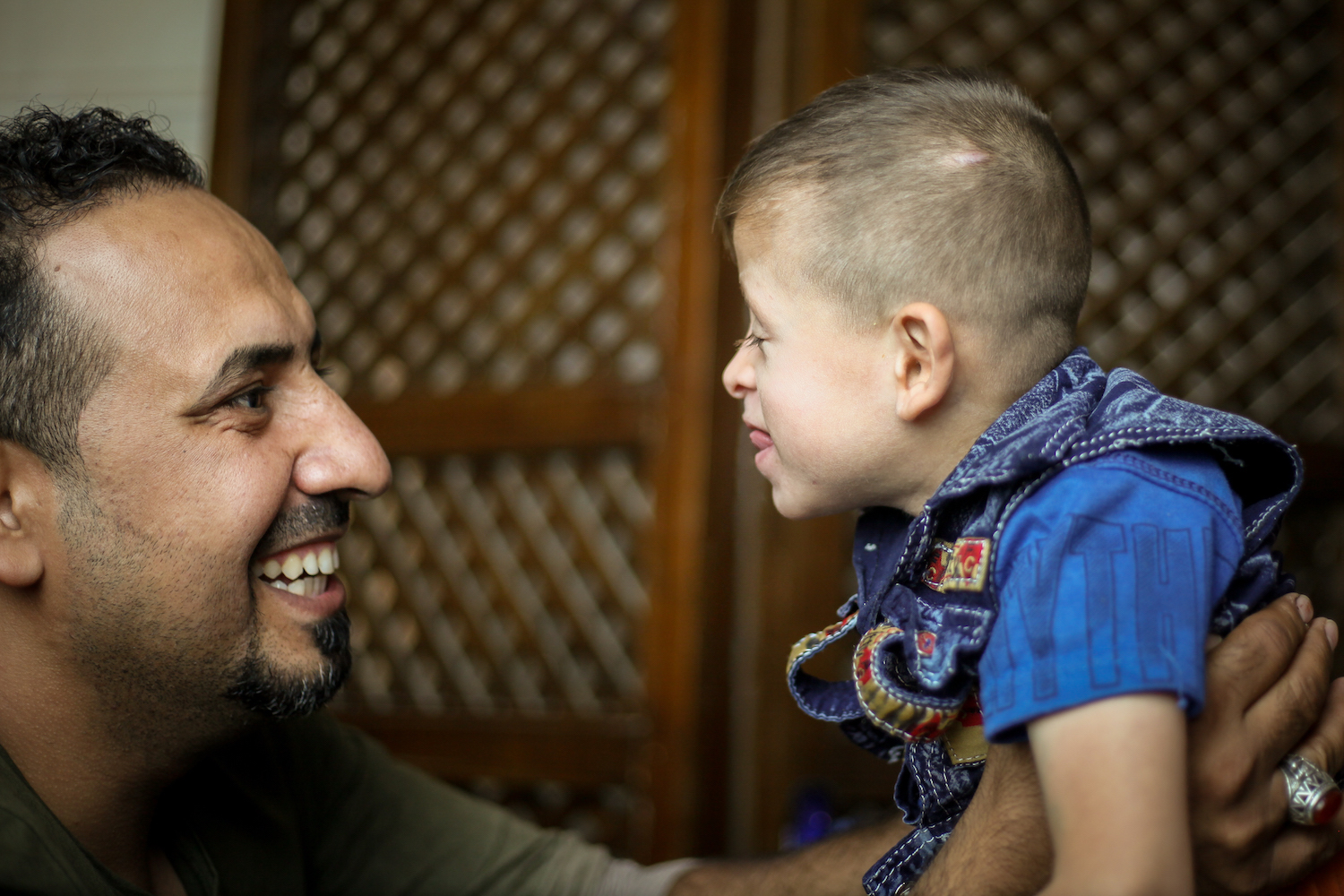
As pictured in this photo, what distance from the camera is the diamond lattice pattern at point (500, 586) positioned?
2.61 metres

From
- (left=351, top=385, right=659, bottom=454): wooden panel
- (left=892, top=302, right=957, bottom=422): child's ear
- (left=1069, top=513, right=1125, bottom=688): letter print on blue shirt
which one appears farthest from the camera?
(left=351, top=385, right=659, bottom=454): wooden panel

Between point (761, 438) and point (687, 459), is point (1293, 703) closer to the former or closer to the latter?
point (761, 438)

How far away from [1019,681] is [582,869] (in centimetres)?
88

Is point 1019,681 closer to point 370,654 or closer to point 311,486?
point 311,486

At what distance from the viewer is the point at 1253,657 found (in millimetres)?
896

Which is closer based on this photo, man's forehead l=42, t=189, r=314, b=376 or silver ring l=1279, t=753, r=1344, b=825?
silver ring l=1279, t=753, r=1344, b=825

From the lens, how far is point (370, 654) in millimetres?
2865

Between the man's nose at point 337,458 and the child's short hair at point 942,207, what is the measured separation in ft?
1.73

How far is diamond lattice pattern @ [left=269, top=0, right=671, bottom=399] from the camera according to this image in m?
2.63

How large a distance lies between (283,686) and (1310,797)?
38.1 inches

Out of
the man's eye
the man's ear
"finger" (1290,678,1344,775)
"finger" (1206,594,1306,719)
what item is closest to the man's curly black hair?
the man's ear

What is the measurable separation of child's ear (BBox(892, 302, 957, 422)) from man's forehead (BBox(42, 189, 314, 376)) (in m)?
0.68

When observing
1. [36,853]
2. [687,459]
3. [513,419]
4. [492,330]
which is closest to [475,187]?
[492,330]

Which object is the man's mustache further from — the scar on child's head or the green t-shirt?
the scar on child's head
